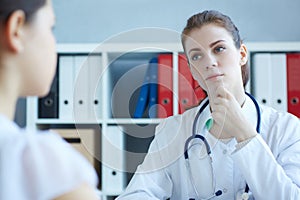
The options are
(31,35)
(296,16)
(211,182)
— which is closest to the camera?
(31,35)

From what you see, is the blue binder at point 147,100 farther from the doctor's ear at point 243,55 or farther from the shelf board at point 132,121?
the doctor's ear at point 243,55

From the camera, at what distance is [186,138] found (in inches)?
58.7

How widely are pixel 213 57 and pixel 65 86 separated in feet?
4.28

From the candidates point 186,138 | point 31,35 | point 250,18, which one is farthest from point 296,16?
point 31,35

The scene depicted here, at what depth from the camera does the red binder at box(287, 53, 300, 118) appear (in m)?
2.48

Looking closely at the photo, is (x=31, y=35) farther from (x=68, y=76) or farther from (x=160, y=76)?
(x=68, y=76)

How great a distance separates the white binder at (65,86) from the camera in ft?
8.34

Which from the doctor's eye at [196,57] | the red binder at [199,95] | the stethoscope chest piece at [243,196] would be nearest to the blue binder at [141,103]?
the red binder at [199,95]

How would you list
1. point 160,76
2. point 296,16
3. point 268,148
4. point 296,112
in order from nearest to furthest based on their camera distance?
point 268,148
point 160,76
point 296,112
point 296,16

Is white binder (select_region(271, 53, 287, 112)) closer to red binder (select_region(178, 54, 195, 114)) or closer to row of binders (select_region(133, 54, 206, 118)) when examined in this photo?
row of binders (select_region(133, 54, 206, 118))

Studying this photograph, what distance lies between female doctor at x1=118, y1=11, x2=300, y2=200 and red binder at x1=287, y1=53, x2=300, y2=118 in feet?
3.39

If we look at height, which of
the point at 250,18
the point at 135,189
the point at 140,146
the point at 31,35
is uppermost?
the point at 250,18

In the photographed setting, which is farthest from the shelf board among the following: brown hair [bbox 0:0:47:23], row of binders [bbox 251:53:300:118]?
brown hair [bbox 0:0:47:23]

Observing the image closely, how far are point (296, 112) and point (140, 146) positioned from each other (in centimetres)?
124
